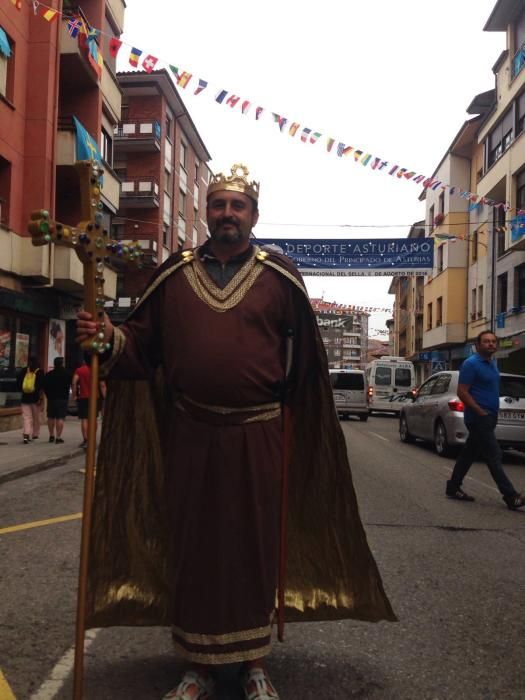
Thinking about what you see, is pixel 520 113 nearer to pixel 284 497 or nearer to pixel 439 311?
pixel 439 311

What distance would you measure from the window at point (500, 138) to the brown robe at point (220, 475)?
2463cm

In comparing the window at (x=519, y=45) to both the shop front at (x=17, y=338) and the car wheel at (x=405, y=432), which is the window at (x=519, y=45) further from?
the shop front at (x=17, y=338)

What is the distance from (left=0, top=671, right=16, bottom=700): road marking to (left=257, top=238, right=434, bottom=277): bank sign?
1940cm

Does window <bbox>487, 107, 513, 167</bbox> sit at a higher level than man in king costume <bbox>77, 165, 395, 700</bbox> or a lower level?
higher

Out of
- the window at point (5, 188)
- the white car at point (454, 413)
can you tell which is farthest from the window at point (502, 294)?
the window at point (5, 188)

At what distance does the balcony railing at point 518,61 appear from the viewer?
22656mm

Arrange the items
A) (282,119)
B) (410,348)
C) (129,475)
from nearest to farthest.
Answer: (129,475), (282,119), (410,348)

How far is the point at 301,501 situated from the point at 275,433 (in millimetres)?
476

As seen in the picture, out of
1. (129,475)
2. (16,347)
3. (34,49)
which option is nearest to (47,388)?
(16,347)

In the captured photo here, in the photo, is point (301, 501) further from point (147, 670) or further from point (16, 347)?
point (16, 347)

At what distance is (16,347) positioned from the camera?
53.5 feet

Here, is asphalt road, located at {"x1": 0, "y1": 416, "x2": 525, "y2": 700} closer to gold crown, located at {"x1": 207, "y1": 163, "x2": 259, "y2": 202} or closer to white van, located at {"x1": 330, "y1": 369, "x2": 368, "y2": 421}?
gold crown, located at {"x1": 207, "y1": 163, "x2": 259, "y2": 202}

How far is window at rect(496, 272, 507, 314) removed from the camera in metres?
26.8

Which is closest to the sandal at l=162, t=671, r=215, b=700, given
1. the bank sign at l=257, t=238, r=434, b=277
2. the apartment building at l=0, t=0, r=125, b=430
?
the apartment building at l=0, t=0, r=125, b=430
